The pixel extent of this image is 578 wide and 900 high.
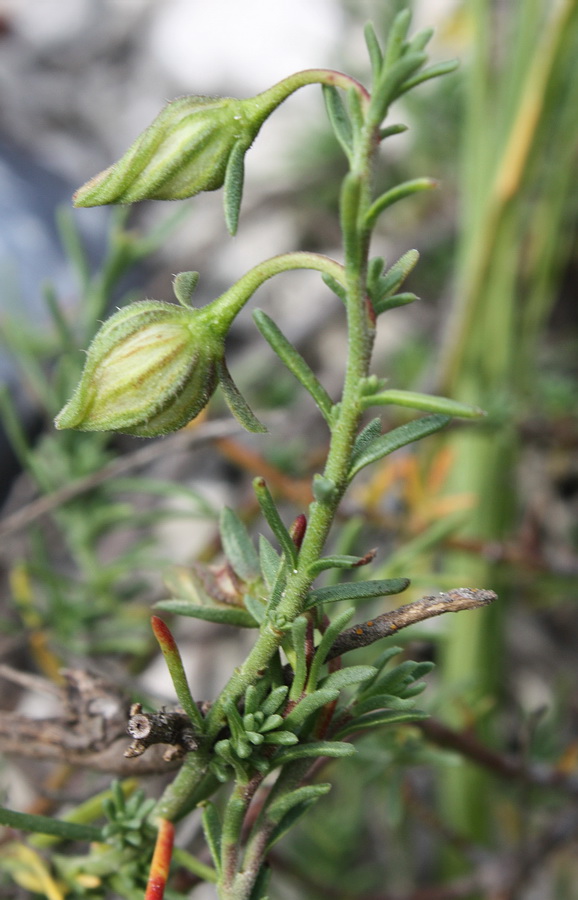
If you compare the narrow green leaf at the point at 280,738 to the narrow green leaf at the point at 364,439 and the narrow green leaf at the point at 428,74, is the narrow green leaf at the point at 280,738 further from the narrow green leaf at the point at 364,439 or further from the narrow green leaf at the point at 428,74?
the narrow green leaf at the point at 428,74

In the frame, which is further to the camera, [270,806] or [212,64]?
[212,64]

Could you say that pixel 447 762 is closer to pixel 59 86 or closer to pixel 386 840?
pixel 386 840

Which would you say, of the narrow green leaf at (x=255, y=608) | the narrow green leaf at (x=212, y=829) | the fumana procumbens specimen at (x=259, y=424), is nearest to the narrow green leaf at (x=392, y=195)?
the fumana procumbens specimen at (x=259, y=424)

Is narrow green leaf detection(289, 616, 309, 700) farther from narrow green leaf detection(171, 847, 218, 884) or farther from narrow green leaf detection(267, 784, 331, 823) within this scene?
narrow green leaf detection(171, 847, 218, 884)

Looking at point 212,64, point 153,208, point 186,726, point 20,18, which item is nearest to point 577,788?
point 186,726

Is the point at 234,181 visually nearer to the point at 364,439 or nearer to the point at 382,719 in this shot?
the point at 364,439

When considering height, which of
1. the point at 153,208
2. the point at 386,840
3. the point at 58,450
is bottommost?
the point at 386,840
